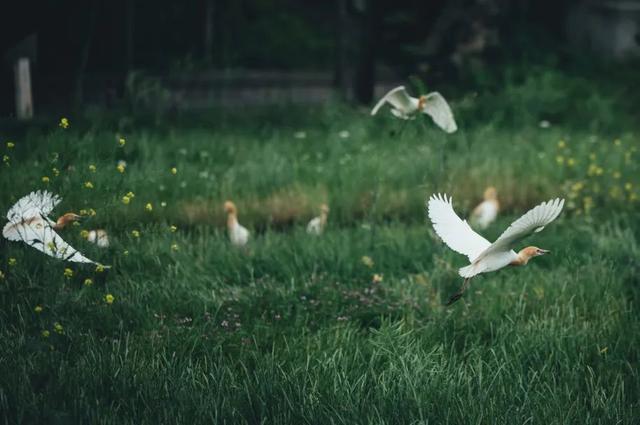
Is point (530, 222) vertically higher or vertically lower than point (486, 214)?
higher

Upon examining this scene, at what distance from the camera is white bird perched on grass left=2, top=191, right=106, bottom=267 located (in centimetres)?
343

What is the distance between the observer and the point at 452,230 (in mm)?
3363

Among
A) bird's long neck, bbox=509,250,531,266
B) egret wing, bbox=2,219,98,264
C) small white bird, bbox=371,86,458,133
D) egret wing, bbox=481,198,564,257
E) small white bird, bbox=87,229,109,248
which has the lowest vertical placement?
small white bird, bbox=87,229,109,248

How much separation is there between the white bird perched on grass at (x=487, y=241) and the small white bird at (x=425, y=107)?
A: 982mm

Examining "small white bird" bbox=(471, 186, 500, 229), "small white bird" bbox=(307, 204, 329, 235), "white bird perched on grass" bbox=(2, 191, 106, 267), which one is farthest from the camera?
"small white bird" bbox=(471, 186, 500, 229)

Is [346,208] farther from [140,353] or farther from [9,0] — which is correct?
[9,0]

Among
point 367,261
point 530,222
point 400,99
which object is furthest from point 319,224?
point 530,222

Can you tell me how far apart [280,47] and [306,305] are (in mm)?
13480

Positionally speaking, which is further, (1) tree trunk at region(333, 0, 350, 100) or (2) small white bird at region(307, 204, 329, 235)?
(1) tree trunk at region(333, 0, 350, 100)

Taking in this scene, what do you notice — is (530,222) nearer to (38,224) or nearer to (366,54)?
(38,224)

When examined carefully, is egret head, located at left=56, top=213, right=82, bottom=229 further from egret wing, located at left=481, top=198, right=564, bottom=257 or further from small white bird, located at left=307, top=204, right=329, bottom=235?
small white bird, located at left=307, top=204, right=329, bottom=235

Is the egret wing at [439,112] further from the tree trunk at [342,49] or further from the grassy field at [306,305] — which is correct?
the tree trunk at [342,49]

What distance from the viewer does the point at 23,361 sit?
3.25m

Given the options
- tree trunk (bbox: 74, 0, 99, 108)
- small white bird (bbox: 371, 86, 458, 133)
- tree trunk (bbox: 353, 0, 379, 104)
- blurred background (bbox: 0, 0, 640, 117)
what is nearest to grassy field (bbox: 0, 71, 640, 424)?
small white bird (bbox: 371, 86, 458, 133)
